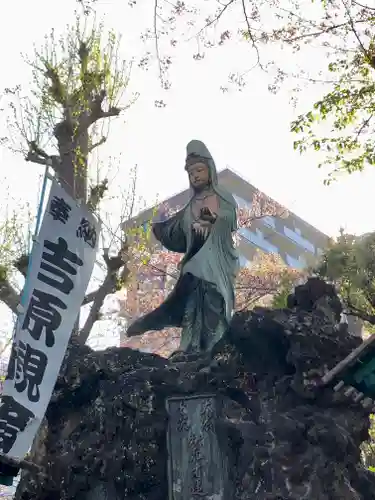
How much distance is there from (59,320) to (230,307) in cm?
207

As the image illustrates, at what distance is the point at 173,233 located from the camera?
720cm

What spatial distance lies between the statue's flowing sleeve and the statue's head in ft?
1.27

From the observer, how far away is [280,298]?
8.98 m

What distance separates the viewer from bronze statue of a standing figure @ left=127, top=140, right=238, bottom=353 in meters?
6.59

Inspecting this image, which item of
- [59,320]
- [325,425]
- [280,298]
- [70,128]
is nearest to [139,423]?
[59,320]

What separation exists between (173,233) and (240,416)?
2.45m

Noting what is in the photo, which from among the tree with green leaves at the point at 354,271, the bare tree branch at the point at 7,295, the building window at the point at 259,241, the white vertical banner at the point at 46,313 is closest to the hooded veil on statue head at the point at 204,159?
the white vertical banner at the point at 46,313

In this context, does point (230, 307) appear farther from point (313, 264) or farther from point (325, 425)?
point (313, 264)

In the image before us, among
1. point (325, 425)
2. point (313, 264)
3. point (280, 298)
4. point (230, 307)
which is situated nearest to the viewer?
point (325, 425)

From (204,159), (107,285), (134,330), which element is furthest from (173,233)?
(107,285)

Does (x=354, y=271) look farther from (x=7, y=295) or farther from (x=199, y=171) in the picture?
(x=7, y=295)

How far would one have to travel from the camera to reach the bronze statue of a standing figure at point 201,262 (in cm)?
659

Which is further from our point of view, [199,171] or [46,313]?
[199,171]

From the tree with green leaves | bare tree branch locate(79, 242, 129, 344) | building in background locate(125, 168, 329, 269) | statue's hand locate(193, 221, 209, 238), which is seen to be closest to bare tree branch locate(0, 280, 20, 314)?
bare tree branch locate(79, 242, 129, 344)
